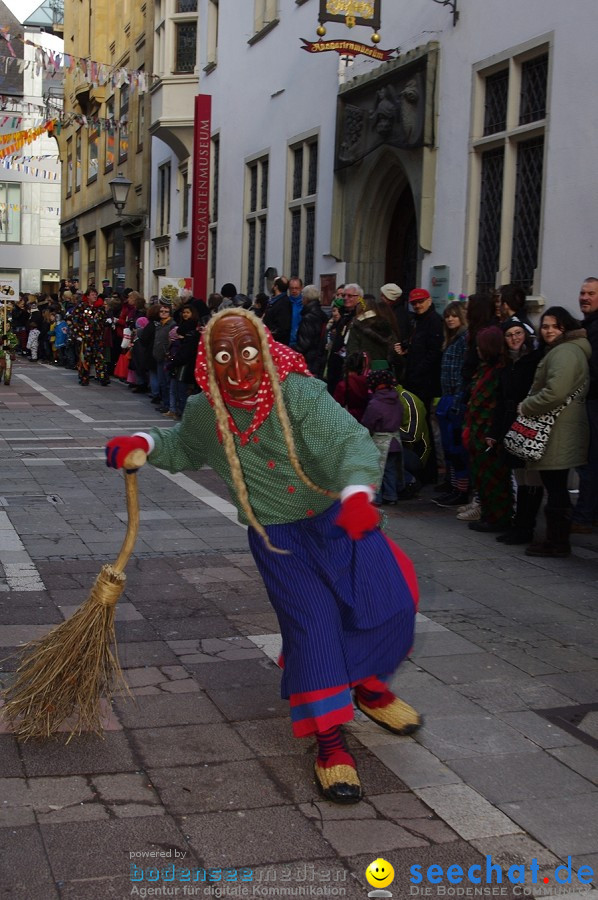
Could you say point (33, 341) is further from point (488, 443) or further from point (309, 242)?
point (488, 443)

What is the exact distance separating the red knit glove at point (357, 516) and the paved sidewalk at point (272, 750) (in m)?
0.99

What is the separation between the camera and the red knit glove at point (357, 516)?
3.62m

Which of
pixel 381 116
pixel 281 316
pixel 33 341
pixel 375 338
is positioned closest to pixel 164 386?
pixel 281 316

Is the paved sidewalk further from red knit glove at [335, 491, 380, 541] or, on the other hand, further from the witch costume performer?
red knit glove at [335, 491, 380, 541]

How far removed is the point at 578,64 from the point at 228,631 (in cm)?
715

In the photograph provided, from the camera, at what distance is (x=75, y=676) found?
4.42 meters

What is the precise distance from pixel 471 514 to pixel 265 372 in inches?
216

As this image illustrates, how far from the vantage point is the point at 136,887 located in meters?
3.28

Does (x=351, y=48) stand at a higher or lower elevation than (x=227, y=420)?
higher

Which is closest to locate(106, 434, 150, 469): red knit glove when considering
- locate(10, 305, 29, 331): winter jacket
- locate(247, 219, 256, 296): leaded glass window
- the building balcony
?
locate(247, 219, 256, 296): leaded glass window

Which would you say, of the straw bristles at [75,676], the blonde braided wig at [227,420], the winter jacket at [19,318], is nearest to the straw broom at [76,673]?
the straw bristles at [75,676]

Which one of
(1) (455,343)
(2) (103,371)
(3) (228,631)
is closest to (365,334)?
(1) (455,343)

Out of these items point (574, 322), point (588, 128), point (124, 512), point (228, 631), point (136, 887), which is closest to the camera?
point (136, 887)

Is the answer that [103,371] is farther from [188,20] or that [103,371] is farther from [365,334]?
[365,334]
